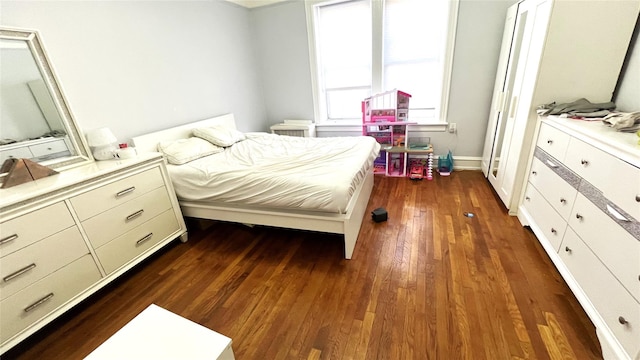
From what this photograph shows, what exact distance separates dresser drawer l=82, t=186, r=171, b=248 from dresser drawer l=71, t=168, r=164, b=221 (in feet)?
0.12

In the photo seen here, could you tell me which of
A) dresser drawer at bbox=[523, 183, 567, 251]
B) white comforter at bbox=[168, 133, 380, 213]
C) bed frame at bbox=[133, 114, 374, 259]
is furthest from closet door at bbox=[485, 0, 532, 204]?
bed frame at bbox=[133, 114, 374, 259]

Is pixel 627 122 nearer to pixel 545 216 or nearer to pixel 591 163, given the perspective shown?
pixel 591 163

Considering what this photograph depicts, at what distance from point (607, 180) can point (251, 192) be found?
2108 mm

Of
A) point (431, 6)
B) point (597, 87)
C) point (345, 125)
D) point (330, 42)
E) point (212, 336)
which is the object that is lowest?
point (212, 336)

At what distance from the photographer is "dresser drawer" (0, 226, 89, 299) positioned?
1330 millimetres

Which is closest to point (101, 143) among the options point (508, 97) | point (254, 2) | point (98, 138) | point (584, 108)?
point (98, 138)

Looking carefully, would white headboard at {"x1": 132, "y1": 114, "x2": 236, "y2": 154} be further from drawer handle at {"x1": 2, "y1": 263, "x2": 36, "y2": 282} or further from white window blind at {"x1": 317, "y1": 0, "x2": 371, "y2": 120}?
white window blind at {"x1": 317, "y1": 0, "x2": 371, "y2": 120}

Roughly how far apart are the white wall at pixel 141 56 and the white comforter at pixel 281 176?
0.67m

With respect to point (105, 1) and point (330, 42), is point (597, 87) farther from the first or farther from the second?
point (105, 1)

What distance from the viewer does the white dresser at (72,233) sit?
4.43ft

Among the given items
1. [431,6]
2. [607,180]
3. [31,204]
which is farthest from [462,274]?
[431,6]

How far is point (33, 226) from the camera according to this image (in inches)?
55.4

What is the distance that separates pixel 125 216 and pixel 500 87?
375 cm

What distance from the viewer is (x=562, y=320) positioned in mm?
1430
